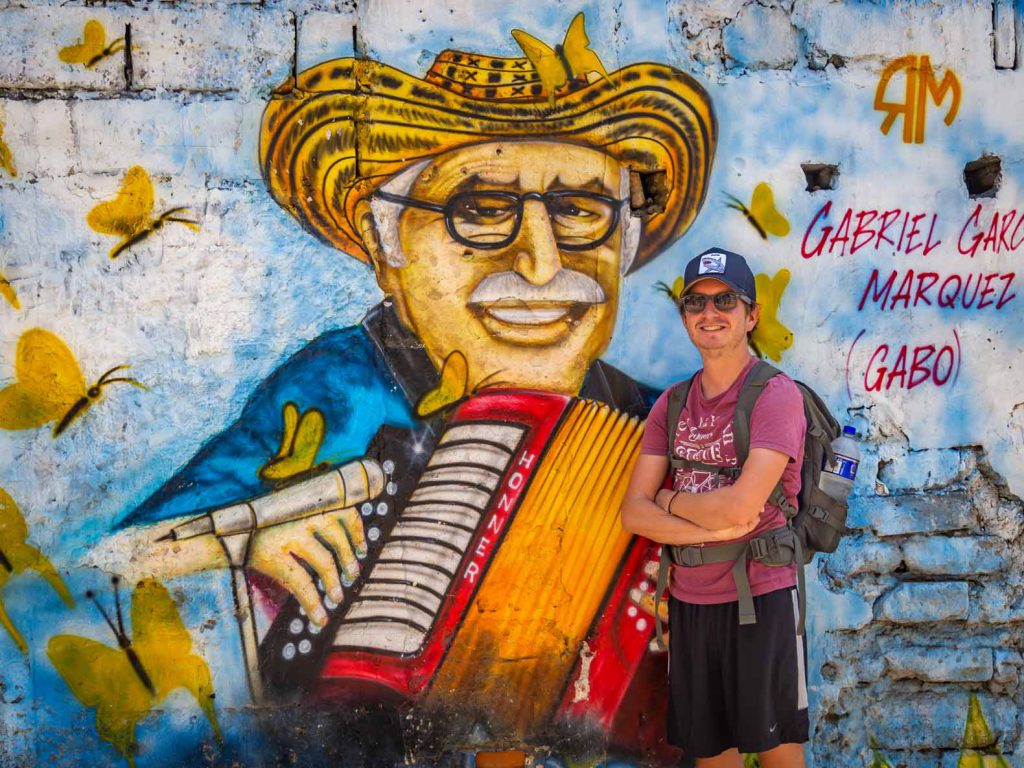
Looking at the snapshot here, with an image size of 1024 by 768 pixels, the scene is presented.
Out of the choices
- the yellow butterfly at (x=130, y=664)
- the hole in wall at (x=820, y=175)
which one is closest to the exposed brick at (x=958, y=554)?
the hole in wall at (x=820, y=175)

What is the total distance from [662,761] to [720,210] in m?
2.15

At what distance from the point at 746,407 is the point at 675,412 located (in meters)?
0.28

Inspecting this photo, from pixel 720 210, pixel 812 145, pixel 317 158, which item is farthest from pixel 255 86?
pixel 812 145

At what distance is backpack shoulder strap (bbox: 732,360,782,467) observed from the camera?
3.01 m

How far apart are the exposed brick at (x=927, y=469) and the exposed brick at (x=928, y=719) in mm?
820

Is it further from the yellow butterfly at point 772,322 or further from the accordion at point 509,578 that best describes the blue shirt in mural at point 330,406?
the yellow butterfly at point 772,322

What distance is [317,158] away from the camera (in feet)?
11.8

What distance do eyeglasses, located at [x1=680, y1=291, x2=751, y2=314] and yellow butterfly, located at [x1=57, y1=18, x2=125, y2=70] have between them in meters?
2.32

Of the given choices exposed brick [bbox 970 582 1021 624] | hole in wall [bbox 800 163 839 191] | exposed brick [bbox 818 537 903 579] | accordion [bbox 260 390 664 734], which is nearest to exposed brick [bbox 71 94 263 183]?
accordion [bbox 260 390 664 734]

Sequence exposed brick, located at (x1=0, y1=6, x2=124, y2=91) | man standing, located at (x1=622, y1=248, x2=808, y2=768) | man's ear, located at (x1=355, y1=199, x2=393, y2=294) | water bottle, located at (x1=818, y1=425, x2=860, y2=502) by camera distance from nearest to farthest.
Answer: man standing, located at (x1=622, y1=248, x2=808, y2=768)
water bottle, located at (x1=818, y1=425, x2=860, y2=502)
exposed brick, located at (x1=0, y1=6, x2=124, y2=91)
man's ear, located at (x1=355, y1=199, x2=393, y2=294)

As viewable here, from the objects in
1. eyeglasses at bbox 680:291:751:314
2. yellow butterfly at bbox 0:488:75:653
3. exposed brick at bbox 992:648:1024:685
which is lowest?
exposed brick at bbox 992:648:1024:685

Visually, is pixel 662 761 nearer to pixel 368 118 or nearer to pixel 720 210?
pixel 720 210

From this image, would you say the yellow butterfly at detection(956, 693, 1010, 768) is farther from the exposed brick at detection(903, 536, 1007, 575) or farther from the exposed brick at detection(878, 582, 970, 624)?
the exposed brick at detection(903, 536, 1007, 575)

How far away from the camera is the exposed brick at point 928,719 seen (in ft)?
12.1
